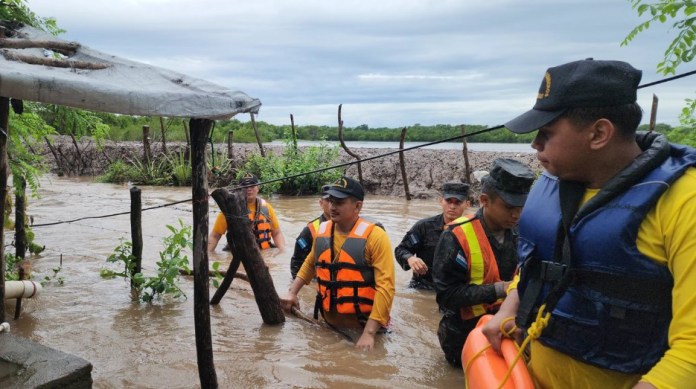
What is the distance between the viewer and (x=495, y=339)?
229cm

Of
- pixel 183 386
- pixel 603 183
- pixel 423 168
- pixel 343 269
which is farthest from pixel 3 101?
pixel 423 168

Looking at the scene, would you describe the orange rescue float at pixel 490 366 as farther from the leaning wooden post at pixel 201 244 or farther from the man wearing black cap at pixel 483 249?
the leaning wooden post at pixel 201 244

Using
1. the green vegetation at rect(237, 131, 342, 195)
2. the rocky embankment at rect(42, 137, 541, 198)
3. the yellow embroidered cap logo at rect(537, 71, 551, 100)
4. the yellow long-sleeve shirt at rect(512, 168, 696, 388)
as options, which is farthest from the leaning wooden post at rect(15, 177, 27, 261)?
the green vegetation at rect(237, 131, 342, 195)

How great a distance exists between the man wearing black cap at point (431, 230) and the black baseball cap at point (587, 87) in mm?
3892

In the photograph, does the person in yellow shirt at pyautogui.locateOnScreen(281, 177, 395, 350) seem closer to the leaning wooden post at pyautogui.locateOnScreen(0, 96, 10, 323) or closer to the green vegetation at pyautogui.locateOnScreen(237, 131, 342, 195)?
the leaning wooden post at pyautogui.locateOnScreen(0, 96, 10, 323)

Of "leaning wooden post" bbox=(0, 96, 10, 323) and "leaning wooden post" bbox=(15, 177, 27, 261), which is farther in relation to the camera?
"leaning wooden post" bbox=(15, 177, 27, 261)

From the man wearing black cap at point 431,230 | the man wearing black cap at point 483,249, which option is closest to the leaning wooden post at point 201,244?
the man wearing black cap at point 483,249

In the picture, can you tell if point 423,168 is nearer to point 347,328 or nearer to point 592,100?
point 347,328

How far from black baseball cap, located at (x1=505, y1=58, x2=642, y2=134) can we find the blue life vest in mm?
206

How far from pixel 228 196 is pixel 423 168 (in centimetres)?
1289

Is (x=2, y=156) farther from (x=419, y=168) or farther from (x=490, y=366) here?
(x=419, y=168)

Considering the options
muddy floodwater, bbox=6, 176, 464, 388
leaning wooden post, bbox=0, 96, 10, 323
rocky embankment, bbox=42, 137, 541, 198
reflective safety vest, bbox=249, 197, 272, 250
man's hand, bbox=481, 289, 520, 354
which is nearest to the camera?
man's hand, bbox=481, 289, 520, 354

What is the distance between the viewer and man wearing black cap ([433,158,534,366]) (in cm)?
356

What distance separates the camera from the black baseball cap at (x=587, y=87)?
1791 mm
